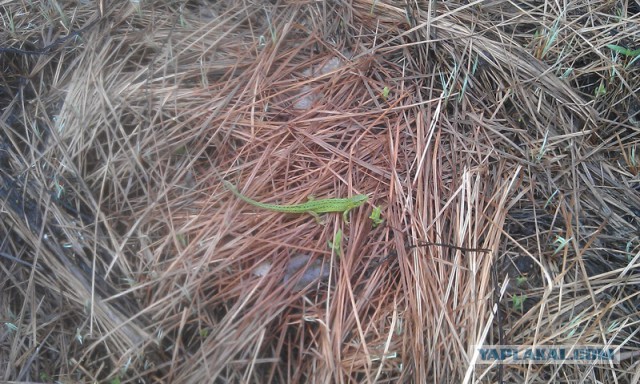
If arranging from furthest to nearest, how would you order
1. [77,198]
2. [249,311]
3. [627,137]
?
1. [627,137]
2. [77,198]
3. [249,311]

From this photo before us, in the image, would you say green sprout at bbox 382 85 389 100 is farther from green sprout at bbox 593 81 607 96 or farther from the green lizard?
green sprout at bbox 593 81 607 96

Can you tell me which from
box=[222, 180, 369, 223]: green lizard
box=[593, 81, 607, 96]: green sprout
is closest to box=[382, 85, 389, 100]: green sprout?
box=[222, 180, 369, 223]: green lizard

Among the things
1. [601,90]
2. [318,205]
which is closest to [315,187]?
[318,205]

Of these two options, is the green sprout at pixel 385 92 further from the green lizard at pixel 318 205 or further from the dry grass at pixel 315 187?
the green lizard at pixel 318 205

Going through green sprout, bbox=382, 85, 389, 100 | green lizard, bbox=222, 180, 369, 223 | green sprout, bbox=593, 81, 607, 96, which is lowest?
green lizard, bbox=222, 180, 369, 223

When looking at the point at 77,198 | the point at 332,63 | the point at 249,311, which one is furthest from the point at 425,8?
the point at 77,198

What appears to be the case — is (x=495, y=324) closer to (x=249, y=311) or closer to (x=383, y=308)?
(x=383, y=308)

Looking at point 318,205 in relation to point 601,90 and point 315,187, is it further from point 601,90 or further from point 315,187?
point 601,90
